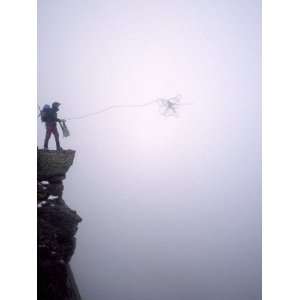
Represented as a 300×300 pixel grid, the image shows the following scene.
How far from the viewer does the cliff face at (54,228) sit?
5.16 feet

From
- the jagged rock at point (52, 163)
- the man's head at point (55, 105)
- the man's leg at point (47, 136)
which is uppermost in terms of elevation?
the man's head at point (55, 105)

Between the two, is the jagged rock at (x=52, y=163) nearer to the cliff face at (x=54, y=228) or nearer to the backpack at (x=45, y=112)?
the cliff face at (x=54, y=228)

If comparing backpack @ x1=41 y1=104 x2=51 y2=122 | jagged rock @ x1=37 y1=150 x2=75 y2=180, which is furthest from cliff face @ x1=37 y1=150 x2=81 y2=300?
backpack @ x1=41 y1=104 x2=51 y2=122

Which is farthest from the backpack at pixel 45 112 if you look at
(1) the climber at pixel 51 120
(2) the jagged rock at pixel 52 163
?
(2) the jagged rock at pixel 52 163

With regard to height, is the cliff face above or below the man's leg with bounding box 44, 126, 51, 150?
below

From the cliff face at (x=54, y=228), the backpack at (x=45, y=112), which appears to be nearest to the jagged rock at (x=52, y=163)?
the cliff face at (x=54, y=228)

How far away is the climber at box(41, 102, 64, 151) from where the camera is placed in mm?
1591

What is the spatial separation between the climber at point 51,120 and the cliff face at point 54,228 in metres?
0.07

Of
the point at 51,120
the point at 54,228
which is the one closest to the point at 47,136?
the point at 51,120

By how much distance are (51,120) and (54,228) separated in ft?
1.85

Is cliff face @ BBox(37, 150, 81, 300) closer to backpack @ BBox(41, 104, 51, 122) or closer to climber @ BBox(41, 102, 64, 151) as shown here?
climber @ BBox(41, 102, 64, 151)

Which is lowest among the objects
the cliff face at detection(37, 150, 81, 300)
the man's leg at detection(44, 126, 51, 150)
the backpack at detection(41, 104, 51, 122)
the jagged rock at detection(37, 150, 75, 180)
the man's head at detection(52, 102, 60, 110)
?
the cliff face at detection(37, 150, 81, 300)

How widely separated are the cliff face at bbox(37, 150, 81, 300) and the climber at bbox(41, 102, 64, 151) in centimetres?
7

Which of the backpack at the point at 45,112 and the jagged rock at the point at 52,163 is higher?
the backpack at the point at 45,112
